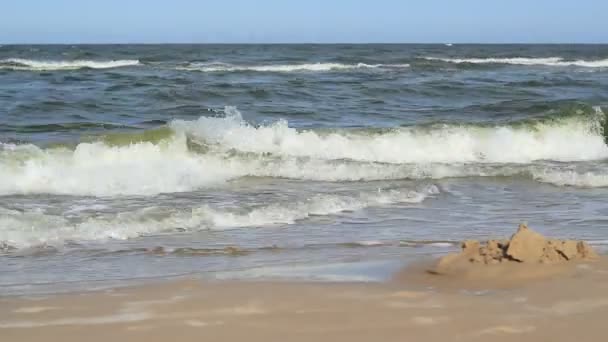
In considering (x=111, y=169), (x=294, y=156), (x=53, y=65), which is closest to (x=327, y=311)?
(x=111, y=169)

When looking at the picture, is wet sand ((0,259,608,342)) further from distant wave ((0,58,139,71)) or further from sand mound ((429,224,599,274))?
distant wave ((0,58,139,71))

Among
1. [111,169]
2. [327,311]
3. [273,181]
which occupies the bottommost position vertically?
[273,181]

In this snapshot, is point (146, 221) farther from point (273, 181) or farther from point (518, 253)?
point (518, 253)

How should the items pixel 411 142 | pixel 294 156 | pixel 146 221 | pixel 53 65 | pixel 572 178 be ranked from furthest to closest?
pixel 53 65
pixel 411 142
pixel 294 156
pixel 572 178
pixel 146 221

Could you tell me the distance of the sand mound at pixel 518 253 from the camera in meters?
5.00

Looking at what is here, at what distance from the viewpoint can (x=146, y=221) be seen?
7.00 metres

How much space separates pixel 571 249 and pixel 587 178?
5130 mm

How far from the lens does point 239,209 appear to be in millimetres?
7680

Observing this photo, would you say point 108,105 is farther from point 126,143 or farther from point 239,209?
point 239,209

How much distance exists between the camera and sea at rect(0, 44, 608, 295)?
586cm

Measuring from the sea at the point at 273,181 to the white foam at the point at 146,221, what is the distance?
0.8 inches

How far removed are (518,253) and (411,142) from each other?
8262 mm

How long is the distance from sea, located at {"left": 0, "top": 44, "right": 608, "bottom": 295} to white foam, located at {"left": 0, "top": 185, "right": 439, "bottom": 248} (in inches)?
0.8

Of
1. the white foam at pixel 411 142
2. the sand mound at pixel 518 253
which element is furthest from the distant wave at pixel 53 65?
the sand mound at pixel 518 253
